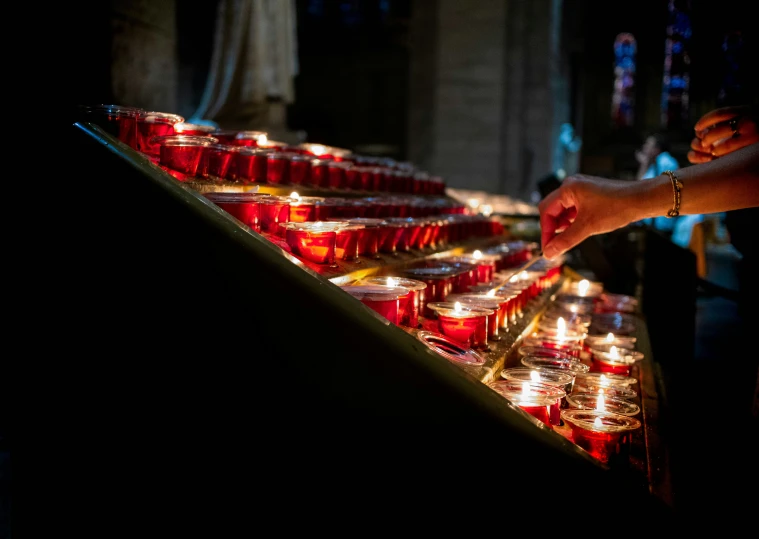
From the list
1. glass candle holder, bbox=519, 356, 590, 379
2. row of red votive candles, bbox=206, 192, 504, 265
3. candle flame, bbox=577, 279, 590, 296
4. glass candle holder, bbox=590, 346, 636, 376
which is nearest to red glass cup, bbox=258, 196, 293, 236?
row of red votive candles, bbox=206, 192, 504, 265

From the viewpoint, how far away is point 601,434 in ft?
5.70

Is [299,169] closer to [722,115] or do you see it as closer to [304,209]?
[304,209]

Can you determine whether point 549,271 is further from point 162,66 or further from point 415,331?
point 162,66

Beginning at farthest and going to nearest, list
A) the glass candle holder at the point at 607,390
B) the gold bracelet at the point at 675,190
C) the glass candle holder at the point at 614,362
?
the glass candle holder at the point at 614,362, the glass candle holder at the point at 607,390, the gold bracelet at the point at 675,190

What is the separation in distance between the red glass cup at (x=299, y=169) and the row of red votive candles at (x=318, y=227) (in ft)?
1.25

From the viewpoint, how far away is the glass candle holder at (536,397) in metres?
1.79

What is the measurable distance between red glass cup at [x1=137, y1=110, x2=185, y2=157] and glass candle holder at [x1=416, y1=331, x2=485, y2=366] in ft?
3.96

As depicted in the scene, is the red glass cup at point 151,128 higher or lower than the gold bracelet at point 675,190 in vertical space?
higher

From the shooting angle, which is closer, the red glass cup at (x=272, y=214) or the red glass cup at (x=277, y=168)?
the red glass cup at (x=272, y=214)

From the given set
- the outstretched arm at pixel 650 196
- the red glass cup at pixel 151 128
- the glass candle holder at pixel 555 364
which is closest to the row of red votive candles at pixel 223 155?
the red glass cup at pixel 151 128

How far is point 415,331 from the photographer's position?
78.7 inches

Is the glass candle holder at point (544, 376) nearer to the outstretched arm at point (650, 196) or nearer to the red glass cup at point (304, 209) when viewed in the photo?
the outstretched arm at point (650, 196)

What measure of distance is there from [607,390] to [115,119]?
6.26 feet

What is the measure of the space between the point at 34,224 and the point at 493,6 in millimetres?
9337
